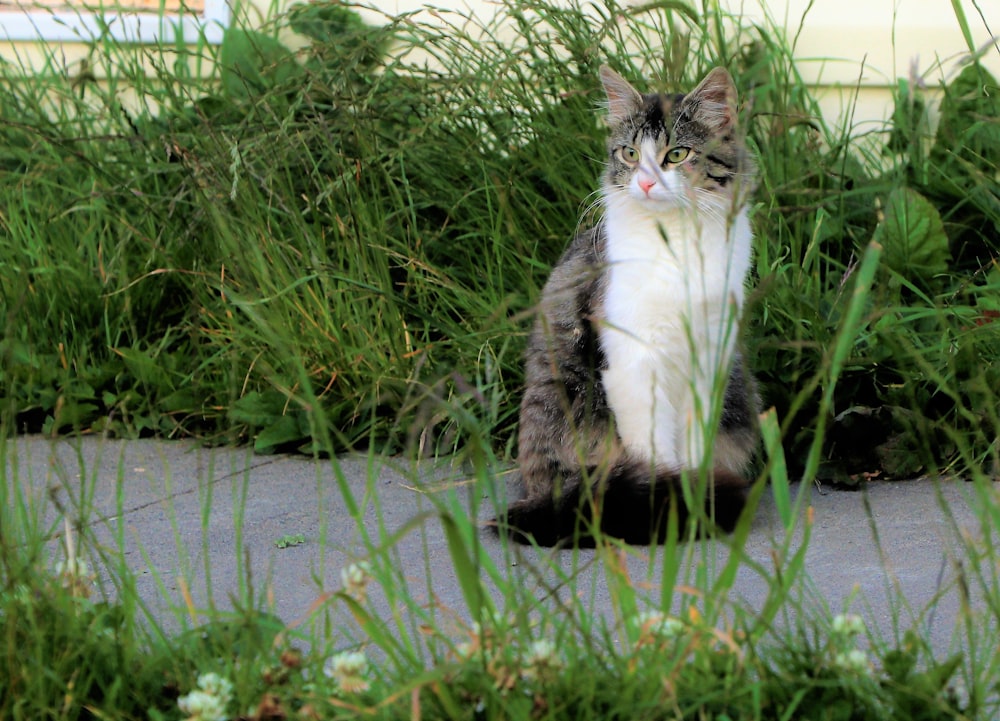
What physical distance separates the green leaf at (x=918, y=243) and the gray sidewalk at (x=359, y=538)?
2.90 ft

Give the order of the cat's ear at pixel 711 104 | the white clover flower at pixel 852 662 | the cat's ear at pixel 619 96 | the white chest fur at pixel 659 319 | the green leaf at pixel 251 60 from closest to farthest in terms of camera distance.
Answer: the white clover flower at pixel 852 662 → the white chest fur at pixel 659 319 → the cat's ear at pixel 711 104 → the cat's ear at pixel 619 96 → the green leaf at pixel 251 60

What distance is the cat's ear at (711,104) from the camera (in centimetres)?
320

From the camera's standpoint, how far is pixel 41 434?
4043mm

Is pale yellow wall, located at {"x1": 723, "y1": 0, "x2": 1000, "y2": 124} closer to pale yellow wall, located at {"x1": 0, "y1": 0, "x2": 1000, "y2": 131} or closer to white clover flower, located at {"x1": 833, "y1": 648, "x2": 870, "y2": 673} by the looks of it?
pale yellow wall, located at {"x1": 0, "y1": 0, "x2": 1000, "y2": 131}

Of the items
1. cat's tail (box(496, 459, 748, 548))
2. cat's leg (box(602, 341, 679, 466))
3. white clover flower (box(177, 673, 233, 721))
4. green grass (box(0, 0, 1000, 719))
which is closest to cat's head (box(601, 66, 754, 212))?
green grass (box(0, 0, 1000, 719))

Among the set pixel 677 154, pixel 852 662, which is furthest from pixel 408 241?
pixel 852 662

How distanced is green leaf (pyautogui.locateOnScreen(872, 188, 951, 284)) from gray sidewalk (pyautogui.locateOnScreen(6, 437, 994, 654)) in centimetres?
88

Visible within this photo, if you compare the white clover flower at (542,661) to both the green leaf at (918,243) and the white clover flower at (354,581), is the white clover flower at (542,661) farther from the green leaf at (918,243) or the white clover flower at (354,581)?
the green leaf at (918,243)

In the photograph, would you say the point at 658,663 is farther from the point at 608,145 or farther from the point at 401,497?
the point at 608,145

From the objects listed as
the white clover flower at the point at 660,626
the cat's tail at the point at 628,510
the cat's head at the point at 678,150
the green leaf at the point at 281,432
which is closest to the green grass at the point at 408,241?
the green leaf at the point at 281,432

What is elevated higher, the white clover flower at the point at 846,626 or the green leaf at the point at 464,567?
the green leaf at the point at 464,567

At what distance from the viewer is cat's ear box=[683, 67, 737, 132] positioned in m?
3.20

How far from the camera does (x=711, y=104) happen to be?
3.21 metres

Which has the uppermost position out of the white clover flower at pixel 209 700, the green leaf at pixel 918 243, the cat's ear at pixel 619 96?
the cat's ear at pixel 619 96
